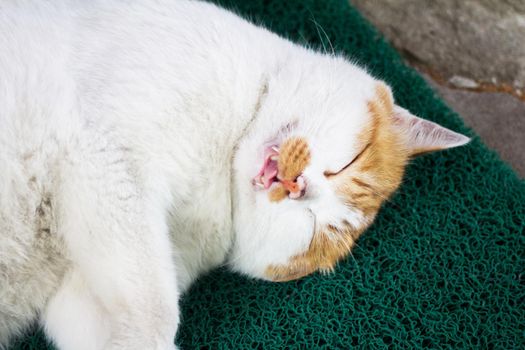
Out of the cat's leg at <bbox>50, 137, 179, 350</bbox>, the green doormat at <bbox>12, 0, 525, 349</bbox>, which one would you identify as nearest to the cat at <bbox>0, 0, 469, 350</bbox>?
the cat's leg at <bbox>50, 137, 179, 350</bbox>

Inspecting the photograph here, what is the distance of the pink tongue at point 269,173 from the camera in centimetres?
179

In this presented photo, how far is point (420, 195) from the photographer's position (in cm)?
231

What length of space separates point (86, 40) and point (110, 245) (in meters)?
0.64

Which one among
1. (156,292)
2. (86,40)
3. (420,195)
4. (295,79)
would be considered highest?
(295,79)

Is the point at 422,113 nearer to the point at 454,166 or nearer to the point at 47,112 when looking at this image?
the point at 454,166

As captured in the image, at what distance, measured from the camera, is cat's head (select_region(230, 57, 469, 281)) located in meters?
1.80

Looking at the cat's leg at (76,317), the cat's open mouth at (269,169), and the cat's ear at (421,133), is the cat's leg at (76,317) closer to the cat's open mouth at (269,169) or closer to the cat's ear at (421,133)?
the cat's open mouth at (269,169)

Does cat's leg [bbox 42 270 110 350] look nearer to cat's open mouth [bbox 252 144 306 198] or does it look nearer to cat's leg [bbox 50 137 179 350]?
cat's leg [bbox 50 137 179 350]

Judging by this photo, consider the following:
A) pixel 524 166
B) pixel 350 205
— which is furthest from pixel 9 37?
pixel 524 166

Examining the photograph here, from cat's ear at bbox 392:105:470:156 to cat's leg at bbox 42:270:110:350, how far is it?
46.6 inches

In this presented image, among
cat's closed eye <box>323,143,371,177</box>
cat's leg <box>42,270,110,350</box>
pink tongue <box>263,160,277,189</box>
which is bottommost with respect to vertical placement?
cat's leg <box>42,270,110,350</box>

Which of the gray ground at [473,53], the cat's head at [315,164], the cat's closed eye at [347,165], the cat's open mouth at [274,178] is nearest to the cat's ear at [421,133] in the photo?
the cat's head at [315,164]

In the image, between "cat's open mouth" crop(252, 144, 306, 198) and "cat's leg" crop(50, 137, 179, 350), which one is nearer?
"cat's leg" crop(50, 137, 179, 350)

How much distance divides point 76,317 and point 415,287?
1144 millimetres
